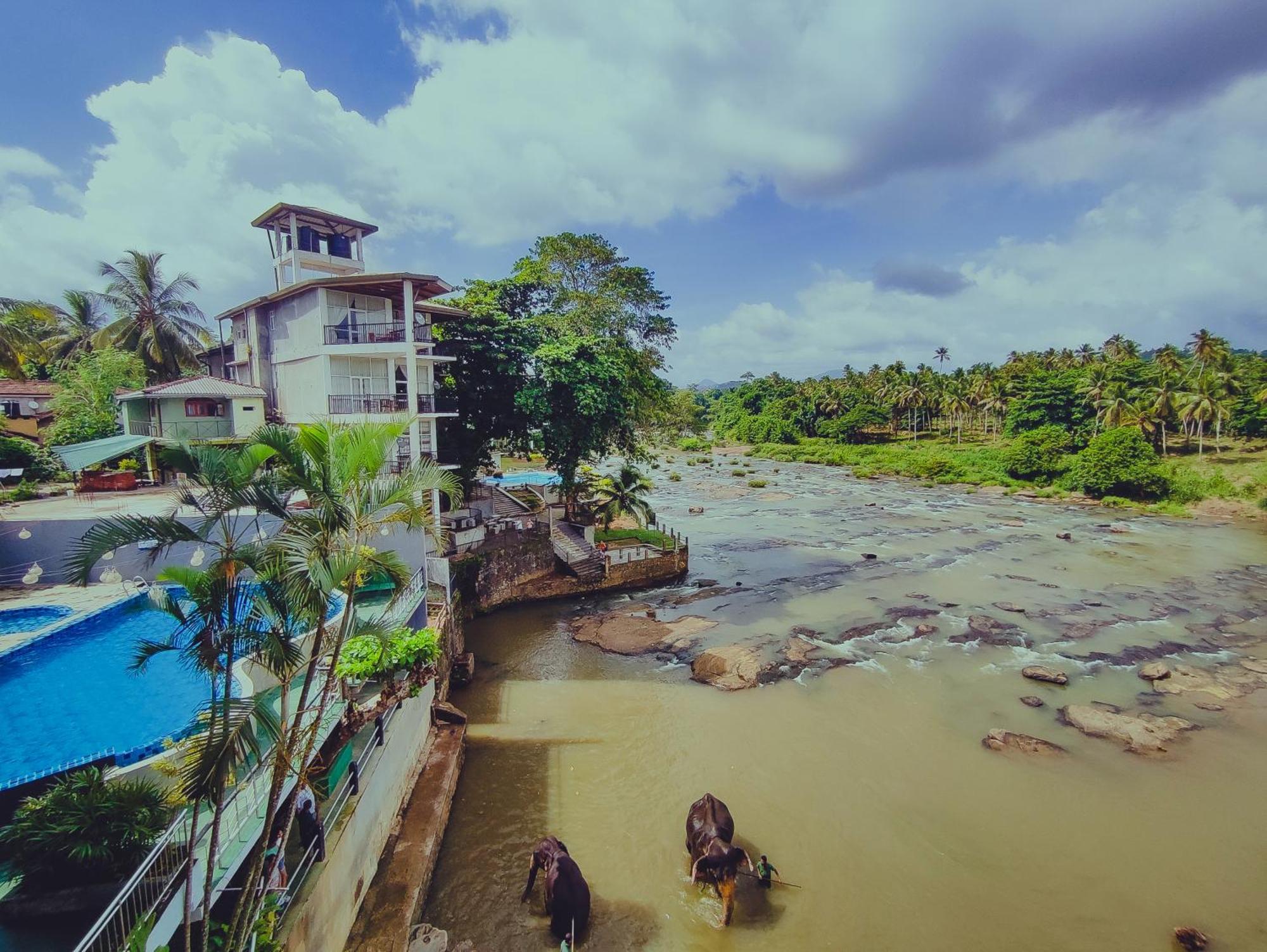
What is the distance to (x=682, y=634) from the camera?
22.6 meters

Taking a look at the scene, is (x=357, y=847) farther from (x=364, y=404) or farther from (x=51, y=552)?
(x=364, y=404)

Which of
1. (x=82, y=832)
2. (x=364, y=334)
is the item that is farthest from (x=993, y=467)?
(x=82, y=832)

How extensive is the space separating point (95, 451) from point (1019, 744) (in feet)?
86.0

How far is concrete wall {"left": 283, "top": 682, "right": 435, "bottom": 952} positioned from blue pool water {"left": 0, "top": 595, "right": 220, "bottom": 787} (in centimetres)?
266

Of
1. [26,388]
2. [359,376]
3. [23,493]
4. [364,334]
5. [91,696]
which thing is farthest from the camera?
[26,388]

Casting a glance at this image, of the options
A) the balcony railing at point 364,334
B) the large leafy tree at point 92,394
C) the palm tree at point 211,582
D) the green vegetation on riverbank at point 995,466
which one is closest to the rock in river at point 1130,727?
the palm tree at point 211,582

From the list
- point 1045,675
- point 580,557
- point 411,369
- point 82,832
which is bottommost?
point 1045,675

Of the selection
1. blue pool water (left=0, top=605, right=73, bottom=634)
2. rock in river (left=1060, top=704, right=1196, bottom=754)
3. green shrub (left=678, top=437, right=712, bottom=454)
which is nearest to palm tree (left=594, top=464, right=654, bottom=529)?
rock in river (left=1060, top=704, right=1196, bottom=754)

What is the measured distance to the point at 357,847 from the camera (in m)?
9.26

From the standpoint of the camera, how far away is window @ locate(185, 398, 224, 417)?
890 inches

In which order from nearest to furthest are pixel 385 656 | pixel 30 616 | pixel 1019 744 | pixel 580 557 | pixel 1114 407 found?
pixel 385 656 < pixel 30 616 < pixel 1019 744 < pixel 580 557 < pixel 1114 407

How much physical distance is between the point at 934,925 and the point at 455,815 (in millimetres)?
9012

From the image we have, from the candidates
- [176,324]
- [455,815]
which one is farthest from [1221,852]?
[176,324]

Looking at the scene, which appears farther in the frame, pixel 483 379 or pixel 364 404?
pixel 483 379
